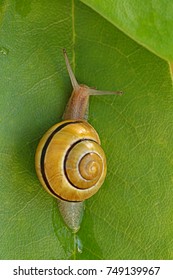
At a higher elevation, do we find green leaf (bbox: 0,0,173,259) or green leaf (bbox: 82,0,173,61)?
green leaf (bbox: 82,0,173,61)

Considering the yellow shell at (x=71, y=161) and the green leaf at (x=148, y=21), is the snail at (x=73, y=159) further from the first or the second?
the green leaf at (x=148, y=21)

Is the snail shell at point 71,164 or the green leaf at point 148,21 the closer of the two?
the green leaf at point 148,21

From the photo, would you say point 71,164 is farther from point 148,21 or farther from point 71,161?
point 148,21

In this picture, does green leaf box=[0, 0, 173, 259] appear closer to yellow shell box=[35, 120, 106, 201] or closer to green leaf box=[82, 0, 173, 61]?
yellow shell box=[35, 120, 106, 201]

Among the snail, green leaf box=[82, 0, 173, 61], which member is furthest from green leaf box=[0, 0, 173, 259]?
green leaf box=[82, 0, 173, 61]

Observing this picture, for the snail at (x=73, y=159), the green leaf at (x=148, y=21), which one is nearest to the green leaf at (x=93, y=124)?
the snail at (x=73, y=159)

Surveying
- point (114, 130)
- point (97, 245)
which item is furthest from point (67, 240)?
point (114, 130)
